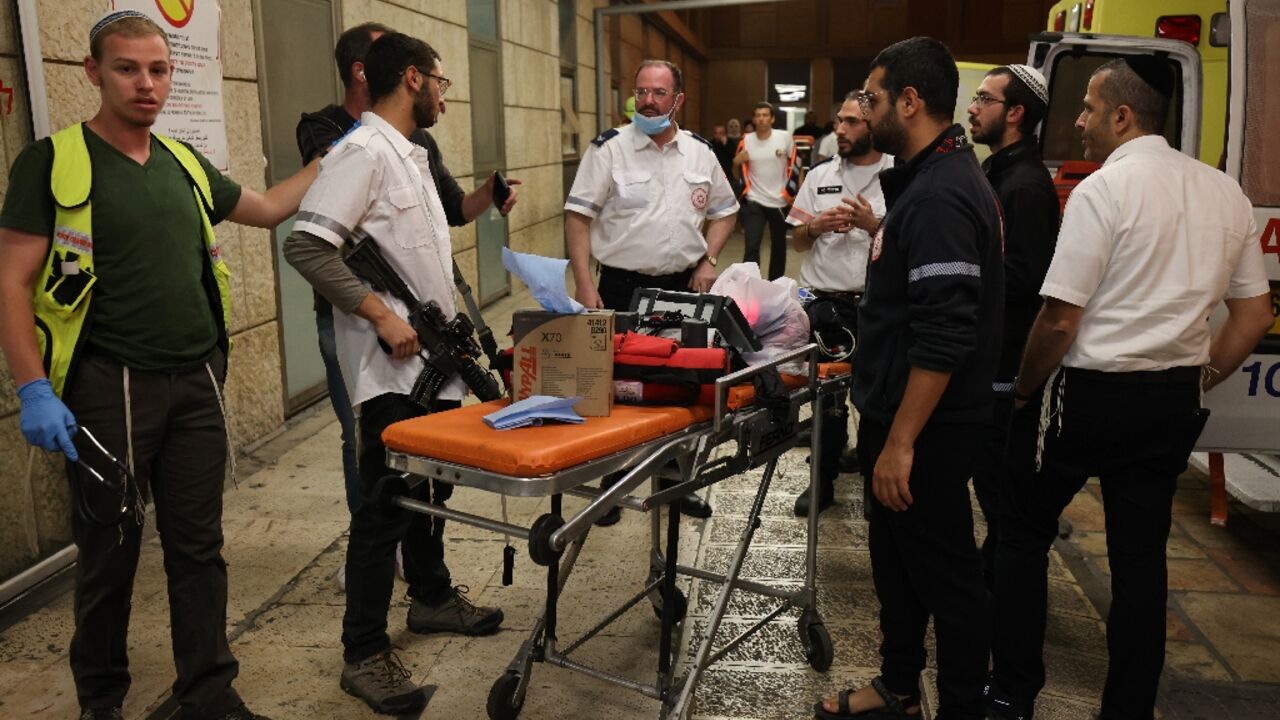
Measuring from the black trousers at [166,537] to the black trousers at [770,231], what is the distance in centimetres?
793

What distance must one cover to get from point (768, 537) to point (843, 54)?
24.1 m

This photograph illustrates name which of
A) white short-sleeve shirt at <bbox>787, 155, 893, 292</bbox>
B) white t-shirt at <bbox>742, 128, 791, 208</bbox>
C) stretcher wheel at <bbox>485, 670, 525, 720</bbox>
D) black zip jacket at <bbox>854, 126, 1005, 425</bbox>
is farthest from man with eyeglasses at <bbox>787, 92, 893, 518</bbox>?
white t-shirt at <bbox>742, 128, 791, 208</bbox>

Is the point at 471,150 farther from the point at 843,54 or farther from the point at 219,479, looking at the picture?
the point at 843,54

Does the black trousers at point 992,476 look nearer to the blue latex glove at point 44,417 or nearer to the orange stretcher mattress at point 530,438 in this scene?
the orange stretcher mattress at point 530,438

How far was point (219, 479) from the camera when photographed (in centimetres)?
285

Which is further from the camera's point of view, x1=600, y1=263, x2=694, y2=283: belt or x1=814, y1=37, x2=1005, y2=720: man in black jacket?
x1=600, y1=263, x2=694, y2=283: belt

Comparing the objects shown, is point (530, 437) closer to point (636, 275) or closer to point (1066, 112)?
point (636, 275)

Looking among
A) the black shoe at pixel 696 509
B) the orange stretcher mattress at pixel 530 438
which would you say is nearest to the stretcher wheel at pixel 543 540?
the orange stretcher mattress at pixel 530 438

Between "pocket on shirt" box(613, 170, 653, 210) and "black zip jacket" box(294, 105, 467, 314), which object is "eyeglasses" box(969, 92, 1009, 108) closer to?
"pocket on shirt" box(613, 170, 653, 210)

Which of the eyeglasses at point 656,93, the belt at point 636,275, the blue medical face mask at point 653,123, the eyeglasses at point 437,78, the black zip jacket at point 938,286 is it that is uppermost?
the eyeglasses at point 656,93

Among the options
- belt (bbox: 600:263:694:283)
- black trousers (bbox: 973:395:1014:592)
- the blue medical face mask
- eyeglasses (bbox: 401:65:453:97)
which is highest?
eyeglasses (bbox: 401:65:453:97)

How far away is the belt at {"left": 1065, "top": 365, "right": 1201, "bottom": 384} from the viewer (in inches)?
103

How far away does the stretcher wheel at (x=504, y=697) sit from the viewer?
284 cm

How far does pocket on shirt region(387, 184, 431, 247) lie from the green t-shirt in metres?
0.53
